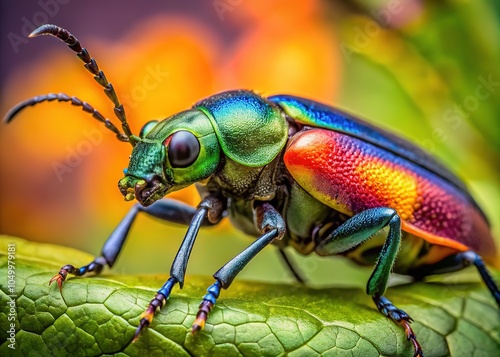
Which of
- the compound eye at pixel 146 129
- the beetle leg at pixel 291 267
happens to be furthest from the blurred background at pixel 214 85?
the compound eye at pixel 146 129

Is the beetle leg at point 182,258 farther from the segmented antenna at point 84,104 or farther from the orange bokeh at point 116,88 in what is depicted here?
the orange bokeh at point 116,88

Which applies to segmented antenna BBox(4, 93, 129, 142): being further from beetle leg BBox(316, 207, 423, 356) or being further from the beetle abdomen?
beetle leg BBox(316, 207, 423, 356)

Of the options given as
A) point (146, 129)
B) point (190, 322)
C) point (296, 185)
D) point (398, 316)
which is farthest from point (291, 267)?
point (190, 322)

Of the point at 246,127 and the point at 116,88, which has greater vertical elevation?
the point at 246,127

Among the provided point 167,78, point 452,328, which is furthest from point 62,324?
point 167,78

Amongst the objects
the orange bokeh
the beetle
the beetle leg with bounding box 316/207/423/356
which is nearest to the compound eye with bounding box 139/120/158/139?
the beetle

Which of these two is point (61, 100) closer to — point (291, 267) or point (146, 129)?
Answer: point (146, 129)
